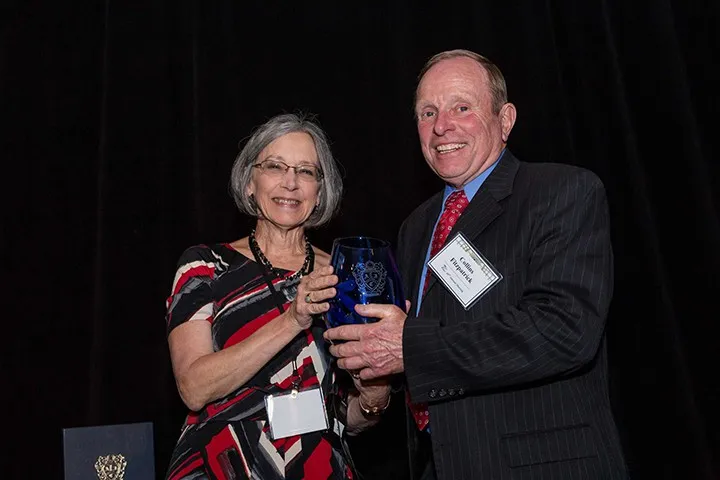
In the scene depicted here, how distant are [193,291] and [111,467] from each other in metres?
0.66

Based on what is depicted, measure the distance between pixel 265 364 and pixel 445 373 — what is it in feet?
2.00

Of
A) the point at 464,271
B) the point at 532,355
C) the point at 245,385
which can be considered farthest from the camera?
the point at 245,385

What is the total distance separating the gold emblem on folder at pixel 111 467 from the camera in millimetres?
2223

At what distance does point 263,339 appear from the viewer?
197cm

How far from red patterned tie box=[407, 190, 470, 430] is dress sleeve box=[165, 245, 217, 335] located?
689mm

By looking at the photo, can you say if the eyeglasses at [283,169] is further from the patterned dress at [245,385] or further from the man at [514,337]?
the man at [514,337]

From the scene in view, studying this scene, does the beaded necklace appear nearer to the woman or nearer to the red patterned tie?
the woman

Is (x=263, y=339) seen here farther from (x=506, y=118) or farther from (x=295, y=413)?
(x=506, y=118)

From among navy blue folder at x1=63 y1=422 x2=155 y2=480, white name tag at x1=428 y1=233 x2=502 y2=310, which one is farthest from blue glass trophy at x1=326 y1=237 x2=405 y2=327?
navy blue folder at x1=63 y1=422 x2=155 y2=480

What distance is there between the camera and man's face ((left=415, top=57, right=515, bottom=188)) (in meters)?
2.14

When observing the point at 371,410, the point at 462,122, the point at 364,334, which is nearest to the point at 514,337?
the point at 364,334

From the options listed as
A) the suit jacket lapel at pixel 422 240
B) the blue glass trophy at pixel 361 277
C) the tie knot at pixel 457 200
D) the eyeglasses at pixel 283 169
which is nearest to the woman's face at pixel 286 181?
the eyeglasses at pixel 283 169

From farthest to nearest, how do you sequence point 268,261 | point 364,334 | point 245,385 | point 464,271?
1. point 268,261
2. point 245,385
3. point 464,271
4. point 364,334

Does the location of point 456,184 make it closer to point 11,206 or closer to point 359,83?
point 359,83
